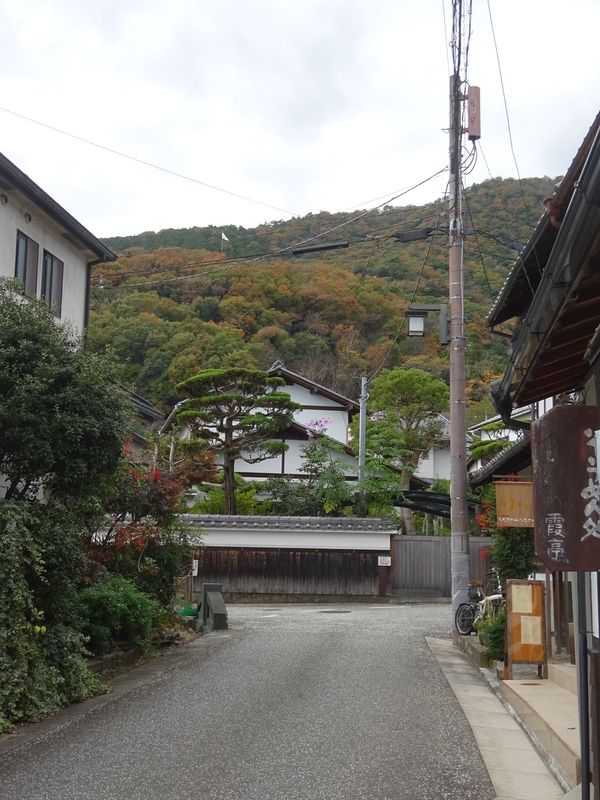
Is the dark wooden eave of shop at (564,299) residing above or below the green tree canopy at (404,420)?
below

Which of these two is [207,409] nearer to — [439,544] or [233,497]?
[233,497]

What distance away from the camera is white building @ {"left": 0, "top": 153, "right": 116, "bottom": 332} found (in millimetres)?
15750

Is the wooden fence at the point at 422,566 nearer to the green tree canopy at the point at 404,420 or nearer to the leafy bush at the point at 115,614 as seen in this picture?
the green tree canopy at the point at 404,420

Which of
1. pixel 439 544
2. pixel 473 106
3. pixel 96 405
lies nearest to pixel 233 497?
pixel 439 544

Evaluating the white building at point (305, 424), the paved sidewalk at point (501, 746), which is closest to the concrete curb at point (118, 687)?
the paved sidewalk at point (501, 746)

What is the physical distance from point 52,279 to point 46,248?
0.69m

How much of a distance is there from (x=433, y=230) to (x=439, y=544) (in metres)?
17.0

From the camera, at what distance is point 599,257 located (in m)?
5.05

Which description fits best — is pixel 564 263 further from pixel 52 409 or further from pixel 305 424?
pixel 305 424

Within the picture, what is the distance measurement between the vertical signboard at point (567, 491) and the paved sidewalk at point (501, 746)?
98.2 inches

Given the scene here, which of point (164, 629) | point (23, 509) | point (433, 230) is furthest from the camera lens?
point (433, 230)

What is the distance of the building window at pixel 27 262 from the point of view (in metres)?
16.5

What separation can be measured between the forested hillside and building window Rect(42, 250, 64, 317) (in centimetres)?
2767

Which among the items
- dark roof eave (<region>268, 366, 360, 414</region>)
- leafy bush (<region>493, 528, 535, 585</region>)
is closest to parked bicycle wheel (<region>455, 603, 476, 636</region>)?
leafy bush (<region>493, 528, 535, 585</region>)
